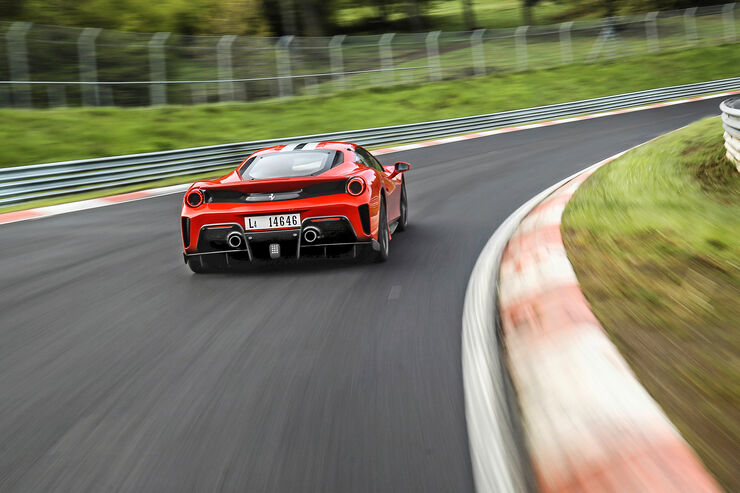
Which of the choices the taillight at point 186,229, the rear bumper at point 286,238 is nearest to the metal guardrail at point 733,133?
the rear bumper at point 286,238

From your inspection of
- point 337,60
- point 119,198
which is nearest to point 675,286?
point 119,198

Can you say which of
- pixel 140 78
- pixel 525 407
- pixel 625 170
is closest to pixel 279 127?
pixel 140 78

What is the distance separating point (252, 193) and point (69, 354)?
2.25m

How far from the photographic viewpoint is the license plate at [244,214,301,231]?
19.7ft

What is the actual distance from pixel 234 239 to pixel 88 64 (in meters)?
16.8

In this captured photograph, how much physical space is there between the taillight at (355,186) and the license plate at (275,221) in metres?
0.48

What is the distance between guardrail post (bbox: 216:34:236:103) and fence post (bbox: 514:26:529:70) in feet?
43.3

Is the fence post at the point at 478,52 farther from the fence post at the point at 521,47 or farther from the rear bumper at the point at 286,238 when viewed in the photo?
the rear bumper at the point at 286,238

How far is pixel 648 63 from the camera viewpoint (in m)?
35.8

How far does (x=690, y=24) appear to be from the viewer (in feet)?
119

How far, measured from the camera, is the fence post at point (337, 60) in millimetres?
26797

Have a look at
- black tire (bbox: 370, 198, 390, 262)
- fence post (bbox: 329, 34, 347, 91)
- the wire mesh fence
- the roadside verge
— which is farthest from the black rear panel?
fence post (bbox: 329, 34, 347, 91)

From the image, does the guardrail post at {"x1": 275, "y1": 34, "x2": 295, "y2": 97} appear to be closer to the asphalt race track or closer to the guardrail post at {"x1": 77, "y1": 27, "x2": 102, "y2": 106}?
the guardrail post at {"x1": 77, "y1": 27, "x2": 102, "y2": 106}

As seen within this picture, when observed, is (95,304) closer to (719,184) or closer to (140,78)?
(719,184)
